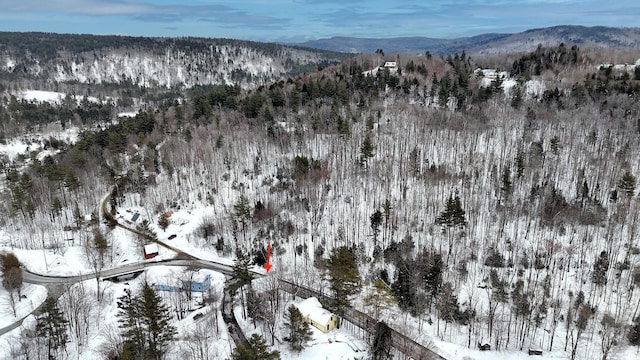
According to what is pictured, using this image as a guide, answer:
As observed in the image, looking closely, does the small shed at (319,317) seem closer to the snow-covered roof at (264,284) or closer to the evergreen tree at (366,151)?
the snow-covered roof at (264,284)

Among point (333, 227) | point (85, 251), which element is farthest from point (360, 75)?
point (85, 251)

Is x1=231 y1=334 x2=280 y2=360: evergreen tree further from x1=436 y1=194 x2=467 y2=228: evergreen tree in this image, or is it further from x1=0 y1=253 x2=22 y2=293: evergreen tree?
x1=0 y1=253 x2=22 y2=293: evergreen tree

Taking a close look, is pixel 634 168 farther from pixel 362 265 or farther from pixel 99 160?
pixel 99 160

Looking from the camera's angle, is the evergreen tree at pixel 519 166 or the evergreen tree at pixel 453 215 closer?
the evergreen tree at pixel 453 215

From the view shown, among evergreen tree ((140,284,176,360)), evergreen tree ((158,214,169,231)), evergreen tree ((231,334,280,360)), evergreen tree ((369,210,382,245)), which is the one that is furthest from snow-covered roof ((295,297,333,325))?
evergreen tree ((158,214,169,231))

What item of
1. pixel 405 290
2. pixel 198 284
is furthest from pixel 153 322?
pixel 405 290

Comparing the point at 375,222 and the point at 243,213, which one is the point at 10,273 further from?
the point at 375,222

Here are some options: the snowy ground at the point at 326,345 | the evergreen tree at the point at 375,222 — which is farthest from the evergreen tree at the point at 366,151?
the snowy ground at the point at 326,345

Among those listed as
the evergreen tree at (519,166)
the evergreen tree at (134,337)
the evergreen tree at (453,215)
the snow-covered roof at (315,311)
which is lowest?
the snow-covered roof at (315,311)
